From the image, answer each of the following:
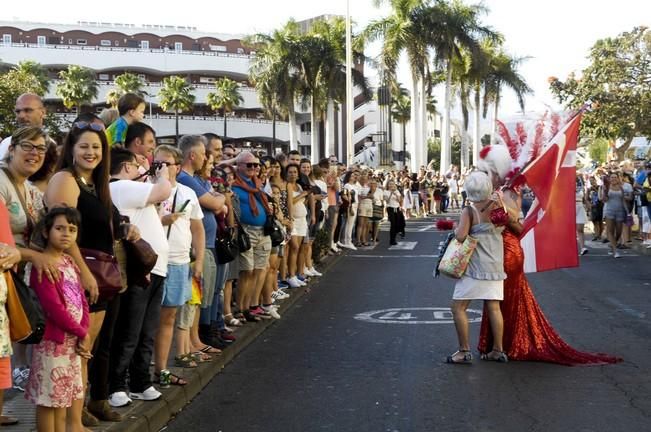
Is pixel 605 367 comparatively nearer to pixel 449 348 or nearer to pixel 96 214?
pixel 449 348

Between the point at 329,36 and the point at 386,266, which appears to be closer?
the point at 386,266

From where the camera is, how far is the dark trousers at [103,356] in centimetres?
601

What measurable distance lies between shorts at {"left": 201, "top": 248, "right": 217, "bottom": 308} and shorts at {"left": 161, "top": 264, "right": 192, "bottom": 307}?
103cm

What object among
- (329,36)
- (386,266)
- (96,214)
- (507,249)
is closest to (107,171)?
(96,214)

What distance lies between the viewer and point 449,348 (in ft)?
29.8

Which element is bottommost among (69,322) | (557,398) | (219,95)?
(557,398)

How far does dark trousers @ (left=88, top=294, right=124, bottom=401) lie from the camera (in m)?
6.01

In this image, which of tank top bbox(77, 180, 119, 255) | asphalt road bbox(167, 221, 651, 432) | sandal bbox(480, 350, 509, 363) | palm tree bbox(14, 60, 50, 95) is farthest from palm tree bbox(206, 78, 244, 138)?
tank top bbox(77, 180, 119, 255)

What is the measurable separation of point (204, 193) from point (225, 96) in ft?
256

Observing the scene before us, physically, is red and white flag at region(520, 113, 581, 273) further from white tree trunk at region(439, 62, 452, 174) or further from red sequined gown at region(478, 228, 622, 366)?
white tree trunk at region(439, 62, 452, 174)

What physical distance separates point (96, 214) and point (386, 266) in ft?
41.7

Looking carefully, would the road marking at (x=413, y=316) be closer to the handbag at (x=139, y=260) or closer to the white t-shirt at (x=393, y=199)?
the handbag at (x=139, y=260)

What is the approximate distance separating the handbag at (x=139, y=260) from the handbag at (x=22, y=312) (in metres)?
1.26

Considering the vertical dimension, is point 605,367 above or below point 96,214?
below
